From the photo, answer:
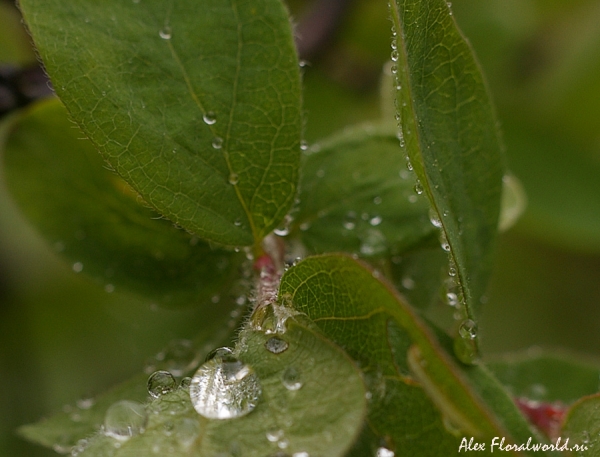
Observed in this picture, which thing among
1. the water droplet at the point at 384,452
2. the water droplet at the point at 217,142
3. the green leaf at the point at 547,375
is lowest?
the green leaf at the point at 547,375

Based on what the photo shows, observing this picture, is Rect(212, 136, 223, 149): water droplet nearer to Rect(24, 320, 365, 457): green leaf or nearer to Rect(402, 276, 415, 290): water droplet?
Rect(24, 320, 365, 457): green leaf

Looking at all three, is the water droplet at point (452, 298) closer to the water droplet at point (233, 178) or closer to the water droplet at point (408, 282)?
the water droplet at point (408, 282)

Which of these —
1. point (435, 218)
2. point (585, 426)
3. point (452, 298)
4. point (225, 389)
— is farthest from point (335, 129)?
point (225, 389)

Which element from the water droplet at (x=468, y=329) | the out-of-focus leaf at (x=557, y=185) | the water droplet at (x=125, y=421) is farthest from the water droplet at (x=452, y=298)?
the out-of-focus leaf at (x=557, y=185)

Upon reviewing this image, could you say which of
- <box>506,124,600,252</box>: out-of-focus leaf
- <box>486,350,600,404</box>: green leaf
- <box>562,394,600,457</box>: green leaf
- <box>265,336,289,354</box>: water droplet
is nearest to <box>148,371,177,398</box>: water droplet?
<box>265,336,289,354</box>: water droplet

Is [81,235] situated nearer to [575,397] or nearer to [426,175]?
[426,175]

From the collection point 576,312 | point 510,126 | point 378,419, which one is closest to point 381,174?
point 378,419
